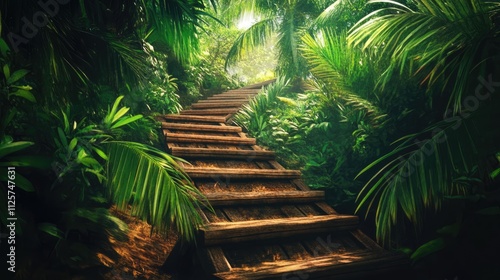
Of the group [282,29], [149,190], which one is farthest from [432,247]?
[282,29]

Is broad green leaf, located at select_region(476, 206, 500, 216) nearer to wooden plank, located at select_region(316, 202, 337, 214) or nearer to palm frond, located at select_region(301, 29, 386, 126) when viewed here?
wooden plank, located at select_region(316, 202, 337, 214)

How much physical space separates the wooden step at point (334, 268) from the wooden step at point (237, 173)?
53.0 inches

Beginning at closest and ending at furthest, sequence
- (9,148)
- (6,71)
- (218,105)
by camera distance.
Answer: (9,148) < (6,71) < (218,105)

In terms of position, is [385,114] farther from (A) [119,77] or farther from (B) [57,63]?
(B) [57,63]

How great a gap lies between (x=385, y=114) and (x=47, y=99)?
318 cm

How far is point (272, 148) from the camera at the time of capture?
471 centimetres

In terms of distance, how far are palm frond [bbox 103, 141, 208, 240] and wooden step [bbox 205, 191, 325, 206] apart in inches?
22.3

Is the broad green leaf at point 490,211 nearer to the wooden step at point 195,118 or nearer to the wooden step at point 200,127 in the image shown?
the wooden step at point 200,127

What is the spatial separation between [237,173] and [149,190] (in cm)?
143

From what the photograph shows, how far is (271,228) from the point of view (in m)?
2.54

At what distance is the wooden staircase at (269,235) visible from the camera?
7.24ft

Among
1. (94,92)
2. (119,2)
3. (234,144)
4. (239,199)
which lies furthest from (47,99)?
(234,144)

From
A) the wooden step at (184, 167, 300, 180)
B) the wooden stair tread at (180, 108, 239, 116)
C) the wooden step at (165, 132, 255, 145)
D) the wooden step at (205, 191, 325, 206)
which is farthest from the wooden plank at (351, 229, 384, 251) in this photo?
the wooden stair tread at (180, 108, 239, 116)

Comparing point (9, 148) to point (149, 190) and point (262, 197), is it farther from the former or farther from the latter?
point (262, 197)
